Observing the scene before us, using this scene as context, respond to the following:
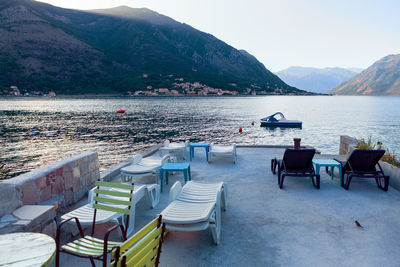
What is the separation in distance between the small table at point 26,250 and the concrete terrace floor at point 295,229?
44.5 inches

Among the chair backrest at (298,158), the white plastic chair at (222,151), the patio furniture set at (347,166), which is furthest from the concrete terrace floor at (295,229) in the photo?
the white plastic chair at (222,151)

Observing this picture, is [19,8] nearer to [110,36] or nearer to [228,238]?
[110,36]

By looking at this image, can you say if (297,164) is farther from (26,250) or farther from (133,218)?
(26,250)

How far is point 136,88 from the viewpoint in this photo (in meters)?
123

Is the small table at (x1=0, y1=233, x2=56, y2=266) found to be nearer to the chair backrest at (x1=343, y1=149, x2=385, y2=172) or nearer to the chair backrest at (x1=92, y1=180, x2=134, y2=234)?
the chair backrest at (x1=92, y1=180, x2=134, y2=234)

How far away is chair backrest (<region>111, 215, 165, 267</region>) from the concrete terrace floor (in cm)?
113

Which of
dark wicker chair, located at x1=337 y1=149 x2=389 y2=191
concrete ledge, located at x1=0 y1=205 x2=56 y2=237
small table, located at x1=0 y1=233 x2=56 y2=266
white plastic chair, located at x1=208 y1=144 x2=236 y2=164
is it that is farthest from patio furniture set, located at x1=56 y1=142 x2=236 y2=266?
dark wicker chair, located at x1=337 y1=149 x2=389 y2=191

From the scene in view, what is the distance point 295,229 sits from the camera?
13.3 feet

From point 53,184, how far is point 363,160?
259 inches

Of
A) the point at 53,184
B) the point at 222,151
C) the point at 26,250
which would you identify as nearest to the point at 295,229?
the point at 26,250

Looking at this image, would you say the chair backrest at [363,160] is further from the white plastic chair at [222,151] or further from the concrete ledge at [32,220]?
the concrete ledge at [32,220]

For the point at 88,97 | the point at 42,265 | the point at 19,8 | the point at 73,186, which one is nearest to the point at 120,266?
the point at 42,265

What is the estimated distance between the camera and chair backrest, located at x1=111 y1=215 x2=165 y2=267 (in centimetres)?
180

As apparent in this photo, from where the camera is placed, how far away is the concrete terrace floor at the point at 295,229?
332 centimetres
